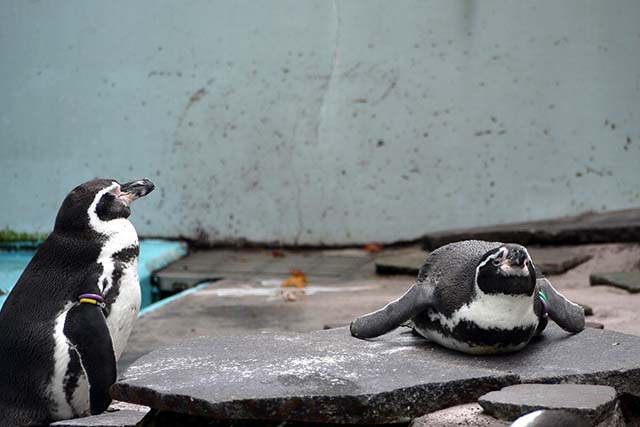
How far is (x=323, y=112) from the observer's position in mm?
7832

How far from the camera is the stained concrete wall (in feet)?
24.8

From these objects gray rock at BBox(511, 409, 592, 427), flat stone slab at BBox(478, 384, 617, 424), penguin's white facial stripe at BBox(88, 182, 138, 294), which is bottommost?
flat stone slab at BBox(478, 384, 617, 424)

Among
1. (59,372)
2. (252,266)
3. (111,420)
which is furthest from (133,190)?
(252,266)

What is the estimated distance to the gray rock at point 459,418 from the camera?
2871 mm

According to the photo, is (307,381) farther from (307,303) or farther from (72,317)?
(307,303)

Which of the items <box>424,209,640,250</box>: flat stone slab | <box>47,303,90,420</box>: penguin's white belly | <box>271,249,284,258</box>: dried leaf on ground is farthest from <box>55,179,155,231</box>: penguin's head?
<box>271,249,284,258</box>: dried leaf on ground

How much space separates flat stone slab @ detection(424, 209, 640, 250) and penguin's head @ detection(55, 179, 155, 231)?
12.3ft

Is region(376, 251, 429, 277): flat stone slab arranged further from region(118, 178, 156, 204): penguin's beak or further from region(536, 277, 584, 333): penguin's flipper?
region(118, 178, 156, 204): penguin's beak

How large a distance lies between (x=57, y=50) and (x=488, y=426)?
5971mm

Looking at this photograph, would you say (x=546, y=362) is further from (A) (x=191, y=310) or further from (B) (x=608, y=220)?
(B) (x=608, y=220)

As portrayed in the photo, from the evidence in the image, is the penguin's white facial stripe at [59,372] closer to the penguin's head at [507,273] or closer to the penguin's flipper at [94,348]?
the penguin's flipper at [94,348]

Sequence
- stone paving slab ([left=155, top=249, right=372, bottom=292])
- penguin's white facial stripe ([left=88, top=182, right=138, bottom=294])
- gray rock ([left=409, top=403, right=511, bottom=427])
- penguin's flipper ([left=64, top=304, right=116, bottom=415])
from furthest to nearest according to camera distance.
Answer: stone paving slab ([left=155, top=249, right=372, bottom=292]), penguin's white facial stripe ([left=88, top=182, right=138, bottom=294]), penguin's flipper ([left=64, top=304, right=116, bottom=415]), gray rock ([left=409, top=403, right=511, bottom=427])

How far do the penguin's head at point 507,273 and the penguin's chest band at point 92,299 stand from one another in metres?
1.16

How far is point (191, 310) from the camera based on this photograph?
231 inches
